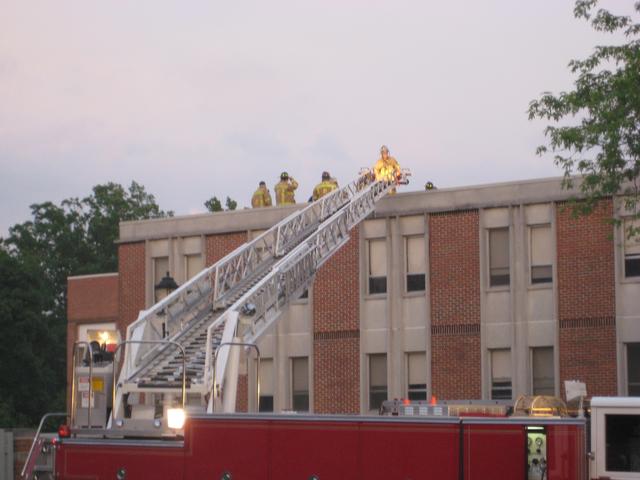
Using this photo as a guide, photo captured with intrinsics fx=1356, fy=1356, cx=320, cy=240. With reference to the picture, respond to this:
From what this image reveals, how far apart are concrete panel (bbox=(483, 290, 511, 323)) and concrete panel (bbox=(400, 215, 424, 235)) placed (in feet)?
8.32

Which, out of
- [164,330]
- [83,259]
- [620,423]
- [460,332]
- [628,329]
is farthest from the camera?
[83,259]

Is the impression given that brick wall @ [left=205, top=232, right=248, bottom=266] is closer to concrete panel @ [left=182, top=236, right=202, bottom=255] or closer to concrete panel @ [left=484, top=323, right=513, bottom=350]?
concrete panel @ [left=182, top=236, right=202, bottom=255]

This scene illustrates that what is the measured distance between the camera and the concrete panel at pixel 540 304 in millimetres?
32969

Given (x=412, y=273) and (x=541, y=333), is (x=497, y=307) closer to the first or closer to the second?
(x=541, y=333)

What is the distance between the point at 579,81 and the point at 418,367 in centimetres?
1263

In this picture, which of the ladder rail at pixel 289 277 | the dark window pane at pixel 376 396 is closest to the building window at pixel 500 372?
the dark window pane at pixel 376 396

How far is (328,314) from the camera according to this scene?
35781mm

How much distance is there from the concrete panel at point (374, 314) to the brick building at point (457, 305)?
0.03 m

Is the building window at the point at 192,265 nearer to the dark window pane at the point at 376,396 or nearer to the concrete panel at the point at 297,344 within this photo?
the concrete panel at the point at 297,344

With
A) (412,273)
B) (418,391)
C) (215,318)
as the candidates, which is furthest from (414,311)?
(215,318)

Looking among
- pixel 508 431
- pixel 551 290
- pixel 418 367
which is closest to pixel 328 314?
pixel 418 367

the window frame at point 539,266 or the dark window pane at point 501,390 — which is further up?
the window frame at point 539,266

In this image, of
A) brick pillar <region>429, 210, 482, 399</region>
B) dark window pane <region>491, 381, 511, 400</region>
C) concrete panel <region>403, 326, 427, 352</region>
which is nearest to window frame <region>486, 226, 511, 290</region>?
brick pillar <region>429, 210, 482, 399</region>

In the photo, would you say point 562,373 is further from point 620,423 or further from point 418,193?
point 620,423
